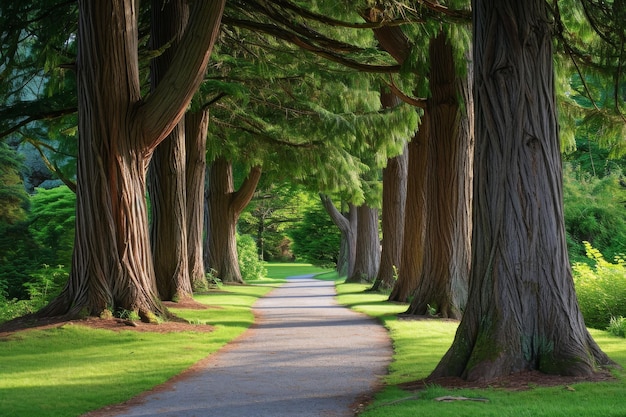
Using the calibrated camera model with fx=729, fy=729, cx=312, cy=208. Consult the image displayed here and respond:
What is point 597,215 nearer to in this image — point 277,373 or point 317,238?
point 317,238

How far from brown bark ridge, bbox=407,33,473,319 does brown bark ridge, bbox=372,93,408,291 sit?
969cm

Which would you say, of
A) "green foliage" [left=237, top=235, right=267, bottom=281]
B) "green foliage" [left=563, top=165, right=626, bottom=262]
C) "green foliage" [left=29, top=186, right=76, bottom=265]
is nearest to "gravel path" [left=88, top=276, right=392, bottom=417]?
"green foliage" [left=29, top=186, right=76, bottom=265]

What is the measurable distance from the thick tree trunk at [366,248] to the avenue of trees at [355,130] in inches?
258

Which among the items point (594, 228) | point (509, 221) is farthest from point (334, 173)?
point (509, 221)

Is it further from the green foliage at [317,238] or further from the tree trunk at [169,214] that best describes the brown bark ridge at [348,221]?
the tree trunk at [169,214]

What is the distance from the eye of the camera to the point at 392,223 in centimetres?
2625

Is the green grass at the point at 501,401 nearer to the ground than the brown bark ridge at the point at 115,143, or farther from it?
nearer to the ground

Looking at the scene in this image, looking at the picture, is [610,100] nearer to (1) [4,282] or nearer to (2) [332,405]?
(2) [332,405]

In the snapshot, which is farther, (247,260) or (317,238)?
(317,238)

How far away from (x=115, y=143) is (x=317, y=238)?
45950 mm

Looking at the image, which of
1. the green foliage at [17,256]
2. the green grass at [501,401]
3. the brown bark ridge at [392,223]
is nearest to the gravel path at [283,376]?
the green grass at [501,401]

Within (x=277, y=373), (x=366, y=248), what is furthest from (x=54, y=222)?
(x=277, y=373)

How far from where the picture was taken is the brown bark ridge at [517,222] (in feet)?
25.1

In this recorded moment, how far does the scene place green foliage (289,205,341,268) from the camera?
188 feet
